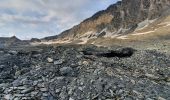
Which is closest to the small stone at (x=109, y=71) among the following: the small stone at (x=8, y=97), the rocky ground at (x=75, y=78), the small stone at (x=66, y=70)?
the rocky ground at (x=75, y=78)

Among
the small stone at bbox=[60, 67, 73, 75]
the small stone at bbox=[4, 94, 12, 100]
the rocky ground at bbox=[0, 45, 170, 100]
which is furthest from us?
the small stone at bbox=[60, 67, 73, 75]

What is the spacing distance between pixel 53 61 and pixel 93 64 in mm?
2034

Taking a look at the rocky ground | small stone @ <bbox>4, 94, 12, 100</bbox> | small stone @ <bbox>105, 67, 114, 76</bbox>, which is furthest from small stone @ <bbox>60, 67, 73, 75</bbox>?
small stone @ <bbox>4, 94, 12, 100</bbox>

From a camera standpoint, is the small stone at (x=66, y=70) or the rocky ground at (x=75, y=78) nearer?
the rocky ground at (x=75, y=78)

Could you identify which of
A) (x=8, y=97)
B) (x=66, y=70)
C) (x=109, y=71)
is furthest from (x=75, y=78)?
(x=8, y=97)

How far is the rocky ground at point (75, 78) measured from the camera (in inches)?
585

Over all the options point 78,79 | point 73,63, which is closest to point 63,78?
point 78,79

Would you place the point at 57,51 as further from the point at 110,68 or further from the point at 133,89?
the point at 133,89

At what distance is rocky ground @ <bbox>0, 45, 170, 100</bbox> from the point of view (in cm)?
1487

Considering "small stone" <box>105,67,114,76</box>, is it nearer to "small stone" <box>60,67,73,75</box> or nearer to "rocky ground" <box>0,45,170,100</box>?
"rocky ground" <box>0,45,170,100</box>

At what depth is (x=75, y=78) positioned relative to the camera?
16.1 meters

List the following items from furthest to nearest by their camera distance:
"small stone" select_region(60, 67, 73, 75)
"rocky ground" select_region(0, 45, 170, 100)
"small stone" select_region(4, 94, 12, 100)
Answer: "small stone" select_region(60, 67, 73, 75) < "rocky ground" select_region(0, 45, 170, 100) < "small stone" select_region(4, 94, 12, 100)

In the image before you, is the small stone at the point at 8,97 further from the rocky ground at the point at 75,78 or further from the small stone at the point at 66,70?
the small stone at the point at 66,70

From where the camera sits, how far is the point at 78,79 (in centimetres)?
1606
